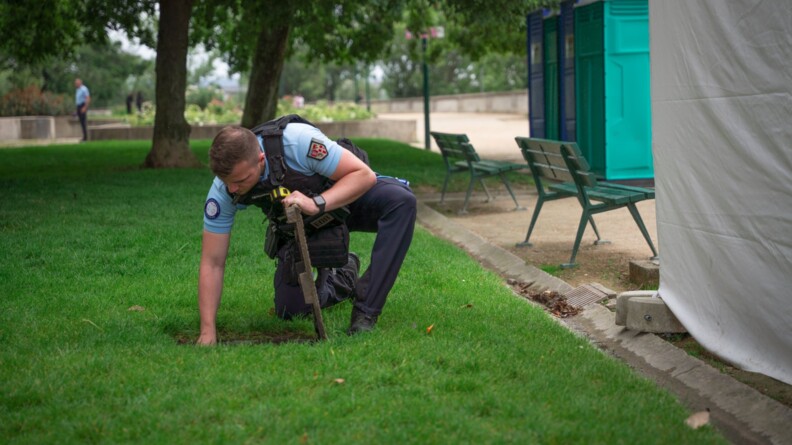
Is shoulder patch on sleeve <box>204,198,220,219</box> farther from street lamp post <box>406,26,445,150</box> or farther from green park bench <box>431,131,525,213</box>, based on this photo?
street lamp post <box>406,26,445,150</box>

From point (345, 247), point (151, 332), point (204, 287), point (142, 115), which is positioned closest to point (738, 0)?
point (345, 247)

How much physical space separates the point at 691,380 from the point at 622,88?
10.2 meters

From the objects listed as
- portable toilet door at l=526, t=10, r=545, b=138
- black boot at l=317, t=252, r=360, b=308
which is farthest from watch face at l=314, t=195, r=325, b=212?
portable toilet door at l=526, t=10, r=545, b=138

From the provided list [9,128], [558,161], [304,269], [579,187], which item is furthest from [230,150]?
[9,128]

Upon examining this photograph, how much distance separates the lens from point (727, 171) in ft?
18.3

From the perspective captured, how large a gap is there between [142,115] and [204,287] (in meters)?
29.7

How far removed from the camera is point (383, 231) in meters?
6.03

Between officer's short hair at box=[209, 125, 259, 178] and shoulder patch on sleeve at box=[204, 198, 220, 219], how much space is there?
1.11 feet

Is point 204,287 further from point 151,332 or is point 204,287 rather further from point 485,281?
point 485,281

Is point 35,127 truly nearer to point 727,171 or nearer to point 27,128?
point 27,128

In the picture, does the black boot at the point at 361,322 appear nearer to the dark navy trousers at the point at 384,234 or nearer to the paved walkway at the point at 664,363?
the dark navy trousers at the point at 384,234

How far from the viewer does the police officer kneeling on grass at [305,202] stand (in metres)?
5.57

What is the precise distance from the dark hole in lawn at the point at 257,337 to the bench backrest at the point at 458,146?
7.12m

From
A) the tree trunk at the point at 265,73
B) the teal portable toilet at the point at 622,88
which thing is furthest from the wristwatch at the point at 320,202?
the tree trunk at the point at 265,73
